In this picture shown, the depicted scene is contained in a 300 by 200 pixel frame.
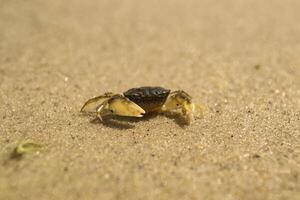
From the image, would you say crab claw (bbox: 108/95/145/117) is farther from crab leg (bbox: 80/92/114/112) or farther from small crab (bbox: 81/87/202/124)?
crab leg (bbox: 80/92/114/112)

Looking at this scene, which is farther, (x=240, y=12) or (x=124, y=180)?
(x=240, y=12)

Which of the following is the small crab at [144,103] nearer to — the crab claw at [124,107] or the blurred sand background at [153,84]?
the crab claw at [124,107]

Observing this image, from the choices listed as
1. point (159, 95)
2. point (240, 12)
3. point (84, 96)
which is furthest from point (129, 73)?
point (240, 12)

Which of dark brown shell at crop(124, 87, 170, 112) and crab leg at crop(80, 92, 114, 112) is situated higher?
dark brown shell at crop(124, 87, 170, 112)

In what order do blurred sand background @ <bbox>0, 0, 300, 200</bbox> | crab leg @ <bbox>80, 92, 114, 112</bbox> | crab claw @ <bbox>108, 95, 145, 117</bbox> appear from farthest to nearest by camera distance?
crab leg @ <bbox>80, 92, 114, 112</bbox>, crab claw @ <bbox>108, 95, 145, 117</bbox>, blurred sand background @ <bbox>0, 0, 300, 200</bbox>

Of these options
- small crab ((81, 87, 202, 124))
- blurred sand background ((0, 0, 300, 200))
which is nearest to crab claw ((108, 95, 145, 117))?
small crab ((81, 87, 202, 124))

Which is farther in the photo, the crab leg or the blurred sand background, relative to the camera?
the crab leg

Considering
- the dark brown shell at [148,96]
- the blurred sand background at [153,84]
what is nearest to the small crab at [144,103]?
the dark brown shell at [148,96]

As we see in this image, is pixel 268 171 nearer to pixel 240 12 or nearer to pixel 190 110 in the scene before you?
pixel 190 110
